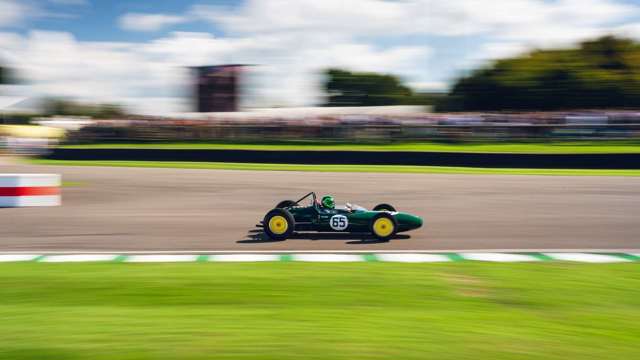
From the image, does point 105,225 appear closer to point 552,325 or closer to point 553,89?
point 552,325

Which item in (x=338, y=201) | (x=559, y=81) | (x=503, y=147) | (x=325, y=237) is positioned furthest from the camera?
(x=559, y=81)

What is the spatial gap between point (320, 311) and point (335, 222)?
3844 mm

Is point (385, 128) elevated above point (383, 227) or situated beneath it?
elevated above

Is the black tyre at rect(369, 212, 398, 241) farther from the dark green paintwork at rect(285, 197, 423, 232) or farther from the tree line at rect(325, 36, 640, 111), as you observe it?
the tree line at rect(325, 36, 640, 111)

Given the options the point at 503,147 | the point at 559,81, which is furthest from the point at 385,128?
the point at 559,81

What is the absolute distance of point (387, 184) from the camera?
55.9 feet

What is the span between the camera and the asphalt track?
9195 millimetres

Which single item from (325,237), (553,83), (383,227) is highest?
(553,83)

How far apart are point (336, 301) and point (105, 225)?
6041 mm

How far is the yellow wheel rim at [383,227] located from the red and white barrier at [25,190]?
22.9ft

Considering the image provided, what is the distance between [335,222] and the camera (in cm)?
924

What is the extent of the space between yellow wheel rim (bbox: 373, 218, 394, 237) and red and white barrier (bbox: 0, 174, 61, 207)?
6.98 metres

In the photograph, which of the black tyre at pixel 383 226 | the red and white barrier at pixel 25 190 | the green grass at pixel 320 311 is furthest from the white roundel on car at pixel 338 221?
the red and white barrier at pixel 25 190

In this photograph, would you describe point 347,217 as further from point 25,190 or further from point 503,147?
point 503,147
